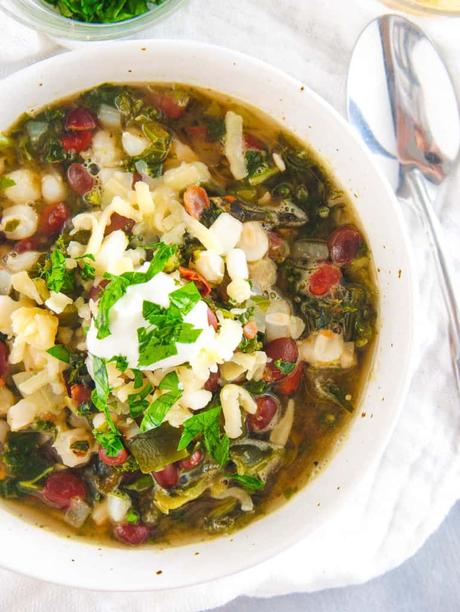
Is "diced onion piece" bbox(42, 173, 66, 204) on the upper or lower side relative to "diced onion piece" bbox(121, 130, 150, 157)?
lower

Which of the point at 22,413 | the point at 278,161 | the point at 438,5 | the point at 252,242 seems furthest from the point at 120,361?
the point at 438,5

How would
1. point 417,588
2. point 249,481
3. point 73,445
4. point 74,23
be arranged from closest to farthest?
point 73,445, point 249,481, point 74,23, point 417,588

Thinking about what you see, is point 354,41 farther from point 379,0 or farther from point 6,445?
point 6,445

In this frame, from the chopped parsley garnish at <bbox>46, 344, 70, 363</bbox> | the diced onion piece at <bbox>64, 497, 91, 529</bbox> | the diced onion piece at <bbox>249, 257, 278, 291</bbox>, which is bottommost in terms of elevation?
the diced onion piece at <bbox>64, 497, 91, 529</bbox>

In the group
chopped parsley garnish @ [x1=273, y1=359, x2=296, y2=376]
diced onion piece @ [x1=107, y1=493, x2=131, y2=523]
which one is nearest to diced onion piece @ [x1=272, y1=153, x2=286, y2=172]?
chopped parsley garnish @ [x1=273, y1=359, x2=296, y2=376]

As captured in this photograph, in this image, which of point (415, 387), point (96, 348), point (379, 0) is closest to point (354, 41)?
point (379, 0)

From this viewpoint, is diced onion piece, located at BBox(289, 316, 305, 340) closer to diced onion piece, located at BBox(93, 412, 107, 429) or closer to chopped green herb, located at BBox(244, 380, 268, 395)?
chopped green herb, located at BBox(244, 380, 268, 395)

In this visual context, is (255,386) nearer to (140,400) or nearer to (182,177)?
(140,400)

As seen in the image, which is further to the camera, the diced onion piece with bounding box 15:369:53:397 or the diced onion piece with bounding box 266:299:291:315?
the diced onion piece with bounding box 266:299:291:315

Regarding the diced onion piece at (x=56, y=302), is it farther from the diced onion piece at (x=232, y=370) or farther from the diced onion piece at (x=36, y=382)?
the diced onion piece at (x=232, y=370)
